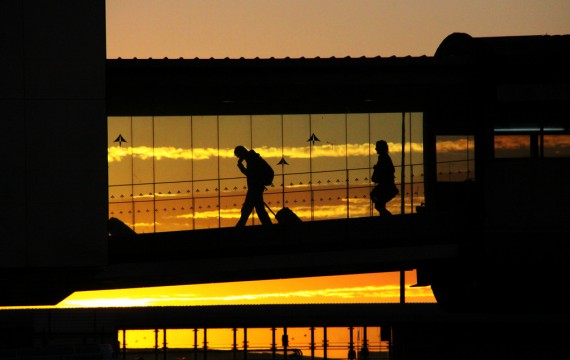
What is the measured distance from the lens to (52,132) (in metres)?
29.8

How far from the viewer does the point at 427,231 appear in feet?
110

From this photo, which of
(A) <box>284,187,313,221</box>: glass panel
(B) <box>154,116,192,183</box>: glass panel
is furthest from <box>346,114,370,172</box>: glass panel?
(A) <box>284,187,313,221</box>: glass panel

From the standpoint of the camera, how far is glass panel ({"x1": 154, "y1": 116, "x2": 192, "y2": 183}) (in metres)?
38.8

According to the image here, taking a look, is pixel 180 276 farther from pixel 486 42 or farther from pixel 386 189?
pixel 486 42

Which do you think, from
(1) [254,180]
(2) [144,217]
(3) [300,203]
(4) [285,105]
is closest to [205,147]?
(4) [285,105]

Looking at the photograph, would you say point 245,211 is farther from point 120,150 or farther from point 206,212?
point 120,150

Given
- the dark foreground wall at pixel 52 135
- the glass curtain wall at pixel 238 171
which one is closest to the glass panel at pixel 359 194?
the glass curtain wall at pixel 238 171

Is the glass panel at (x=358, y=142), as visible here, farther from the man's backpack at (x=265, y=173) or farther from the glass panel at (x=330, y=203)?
the man's backpack at (x=265, y=173)

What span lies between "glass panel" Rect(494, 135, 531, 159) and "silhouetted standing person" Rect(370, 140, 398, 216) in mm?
2419

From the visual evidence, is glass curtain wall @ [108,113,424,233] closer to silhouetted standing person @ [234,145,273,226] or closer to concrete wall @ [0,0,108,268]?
silhouetted standing person @ [234,145,273,226]

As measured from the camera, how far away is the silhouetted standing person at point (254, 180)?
3369cm

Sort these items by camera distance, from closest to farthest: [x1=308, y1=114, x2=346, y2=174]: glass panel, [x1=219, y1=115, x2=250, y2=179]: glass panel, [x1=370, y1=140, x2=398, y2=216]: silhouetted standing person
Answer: [x1=370, y1=140, x2=398, y2=216]: silhouetted standing person
[x1=219, y1=115, x2=250, y2=179]: glass panel
[x1=308, y1=114, x2=346, y2=174]: glass panel

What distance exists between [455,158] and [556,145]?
3.14 meters

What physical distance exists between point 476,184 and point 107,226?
793 cm
